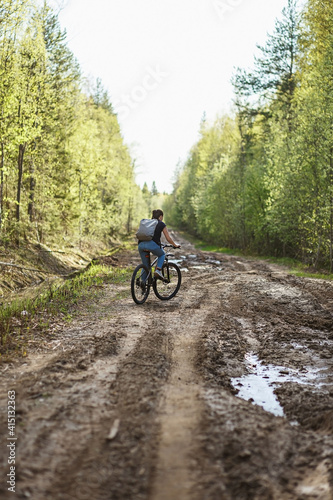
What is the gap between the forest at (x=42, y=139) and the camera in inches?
535

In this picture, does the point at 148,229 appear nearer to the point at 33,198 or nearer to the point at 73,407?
the point at 73,407

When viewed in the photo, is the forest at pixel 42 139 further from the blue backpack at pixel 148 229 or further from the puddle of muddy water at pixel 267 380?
the puddle of muddy water at pixel 267 380

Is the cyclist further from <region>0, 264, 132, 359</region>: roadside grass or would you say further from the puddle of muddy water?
the puddle of muddy water

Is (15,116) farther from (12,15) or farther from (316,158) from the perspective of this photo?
(316,158)

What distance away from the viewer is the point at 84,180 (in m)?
23.7

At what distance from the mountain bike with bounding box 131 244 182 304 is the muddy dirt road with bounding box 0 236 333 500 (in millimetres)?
1559

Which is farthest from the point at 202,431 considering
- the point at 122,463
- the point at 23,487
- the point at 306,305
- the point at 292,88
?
the point at 292,88

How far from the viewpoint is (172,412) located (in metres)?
3.45

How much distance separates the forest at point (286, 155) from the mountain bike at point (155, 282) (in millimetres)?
8112

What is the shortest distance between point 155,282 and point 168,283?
0.59 meters

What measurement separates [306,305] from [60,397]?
694 cm

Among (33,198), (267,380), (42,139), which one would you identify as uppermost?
(42,139)

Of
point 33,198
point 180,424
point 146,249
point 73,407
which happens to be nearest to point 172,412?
point 180,424

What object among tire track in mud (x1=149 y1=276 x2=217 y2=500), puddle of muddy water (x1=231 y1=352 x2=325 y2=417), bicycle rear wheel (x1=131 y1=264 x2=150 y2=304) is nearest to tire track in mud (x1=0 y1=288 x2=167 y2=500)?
tire track in mud (x1=149 y1=276 x2=217 y2=500)
